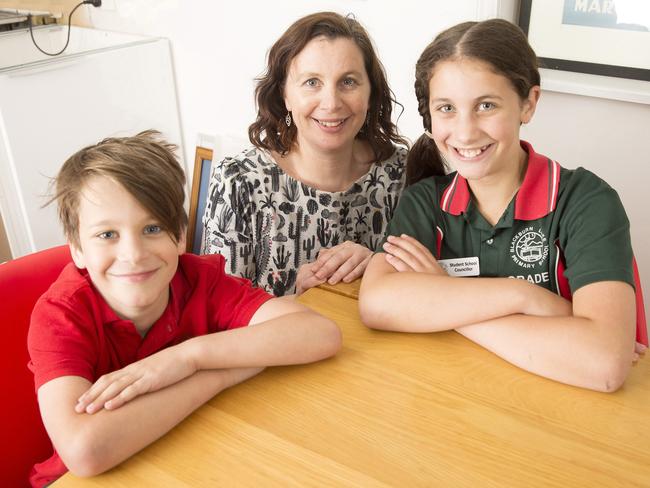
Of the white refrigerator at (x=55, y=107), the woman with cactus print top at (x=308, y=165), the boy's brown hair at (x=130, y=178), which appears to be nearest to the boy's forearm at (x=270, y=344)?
the boy's brown hair at (x=130, y=178)

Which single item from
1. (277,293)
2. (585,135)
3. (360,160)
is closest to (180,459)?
(277,293)

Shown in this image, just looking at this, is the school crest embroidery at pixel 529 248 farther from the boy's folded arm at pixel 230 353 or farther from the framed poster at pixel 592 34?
the framed poster at pixel 592 34

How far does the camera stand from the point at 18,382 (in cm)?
109

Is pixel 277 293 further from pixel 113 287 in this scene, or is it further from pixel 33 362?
pixel 33 362

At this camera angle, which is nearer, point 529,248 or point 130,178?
point 130,178

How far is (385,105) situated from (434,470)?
44.2 inches

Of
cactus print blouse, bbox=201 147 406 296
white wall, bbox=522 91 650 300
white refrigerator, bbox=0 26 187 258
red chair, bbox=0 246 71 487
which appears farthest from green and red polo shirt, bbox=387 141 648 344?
white refrigerator, bbox=0 26 187 258

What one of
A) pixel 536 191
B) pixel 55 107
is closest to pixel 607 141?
pixel 536 191

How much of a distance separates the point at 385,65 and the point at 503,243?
144 centimetres

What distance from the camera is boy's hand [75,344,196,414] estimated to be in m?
0.89

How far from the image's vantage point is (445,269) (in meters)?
1.33

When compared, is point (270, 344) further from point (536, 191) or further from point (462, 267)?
Result: point (536, 191)

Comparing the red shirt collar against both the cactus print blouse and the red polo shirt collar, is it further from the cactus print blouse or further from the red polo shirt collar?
the red polo shirt collar

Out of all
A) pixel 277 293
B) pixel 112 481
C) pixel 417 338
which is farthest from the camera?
pixel 277 293
